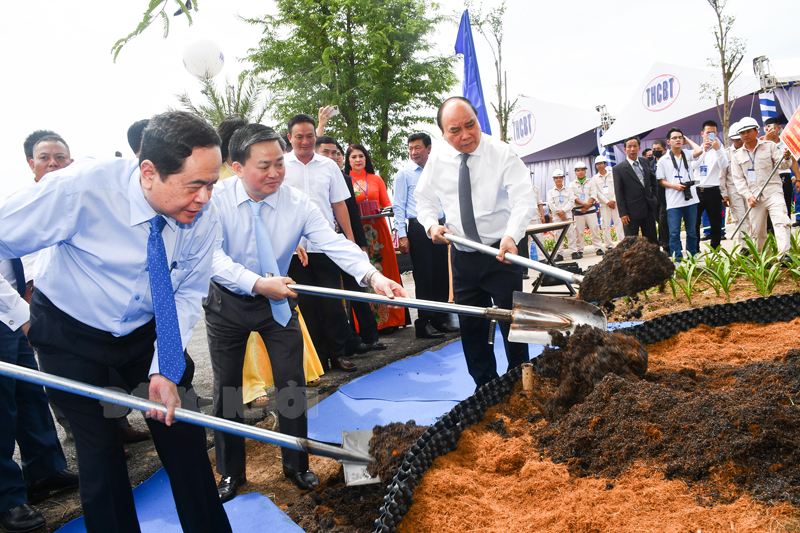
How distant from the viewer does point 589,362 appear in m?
2.60

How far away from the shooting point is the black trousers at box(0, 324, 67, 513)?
243 centimetres

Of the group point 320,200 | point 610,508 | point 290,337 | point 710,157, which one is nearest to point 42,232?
point 290,337

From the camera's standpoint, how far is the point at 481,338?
3295 mm

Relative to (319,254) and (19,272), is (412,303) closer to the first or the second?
(319,254)

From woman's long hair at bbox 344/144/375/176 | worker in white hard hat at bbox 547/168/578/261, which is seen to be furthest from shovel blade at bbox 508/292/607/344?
worker in white hard hat at bbox 547/168/578/261

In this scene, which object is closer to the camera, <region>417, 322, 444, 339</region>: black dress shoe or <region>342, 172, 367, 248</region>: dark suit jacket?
<region>342, 172, 367, 248</region>: dark suit jacket

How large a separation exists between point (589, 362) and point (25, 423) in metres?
2.97

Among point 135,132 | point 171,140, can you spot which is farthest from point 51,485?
point 171,140

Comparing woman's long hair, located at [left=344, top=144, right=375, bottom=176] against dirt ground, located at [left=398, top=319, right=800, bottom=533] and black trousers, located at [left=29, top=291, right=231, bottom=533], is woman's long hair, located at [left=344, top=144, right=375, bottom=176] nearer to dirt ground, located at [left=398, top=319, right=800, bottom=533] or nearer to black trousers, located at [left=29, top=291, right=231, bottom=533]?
dirt ground, located at [left=398, top=319, right=800, bottom=533]

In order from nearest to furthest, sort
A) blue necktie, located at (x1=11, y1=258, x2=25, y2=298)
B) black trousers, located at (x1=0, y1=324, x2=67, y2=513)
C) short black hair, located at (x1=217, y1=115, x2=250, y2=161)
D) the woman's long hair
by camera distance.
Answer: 1. black trousers, located at (x1=0, y1=324, x2=67, y2=513)
2. blue necktie, located at (x1=11, y1=258, x2=25, y2=298)
3. short black hair, located at (x1=217, y1=115, x2=250, y2=161)
4. the woman's long hair

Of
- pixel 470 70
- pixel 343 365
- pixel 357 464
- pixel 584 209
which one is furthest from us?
pixel 584 209

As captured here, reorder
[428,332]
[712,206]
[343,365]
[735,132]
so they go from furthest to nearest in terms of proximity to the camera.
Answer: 1. [712,206]
2. [735,132]
3. [428,332]
4. [343,365]

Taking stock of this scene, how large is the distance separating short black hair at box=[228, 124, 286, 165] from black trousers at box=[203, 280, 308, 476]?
27.1 inches

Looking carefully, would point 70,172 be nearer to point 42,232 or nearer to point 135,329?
point 42,232
